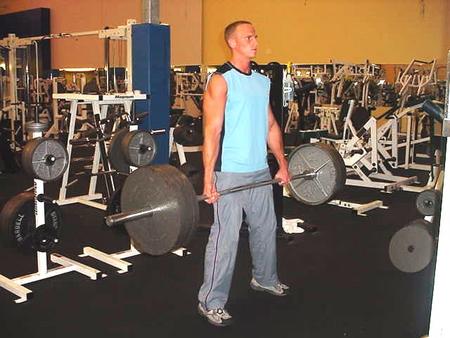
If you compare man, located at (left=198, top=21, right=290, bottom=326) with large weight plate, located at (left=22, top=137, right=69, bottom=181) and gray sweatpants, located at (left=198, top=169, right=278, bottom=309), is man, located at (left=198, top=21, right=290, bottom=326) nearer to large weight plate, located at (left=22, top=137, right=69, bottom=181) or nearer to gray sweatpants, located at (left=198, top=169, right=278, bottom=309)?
gray sweatpants, located at (left=198, top=169, right=278, bottom=309)

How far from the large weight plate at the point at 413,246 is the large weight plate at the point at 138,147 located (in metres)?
1.65

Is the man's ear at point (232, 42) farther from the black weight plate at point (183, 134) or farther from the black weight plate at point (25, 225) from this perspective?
the black weight plate at point (183, 134)

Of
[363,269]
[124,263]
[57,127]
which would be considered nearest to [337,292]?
[363,269]

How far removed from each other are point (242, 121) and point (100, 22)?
39.2 feet

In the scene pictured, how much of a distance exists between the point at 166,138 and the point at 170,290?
7.44 feet

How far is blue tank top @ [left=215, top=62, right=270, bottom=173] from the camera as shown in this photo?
2.49m

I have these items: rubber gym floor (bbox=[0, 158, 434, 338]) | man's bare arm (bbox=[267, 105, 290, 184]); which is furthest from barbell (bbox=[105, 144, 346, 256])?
rubber gym floor (bbox=[0, 158, 434, 338])

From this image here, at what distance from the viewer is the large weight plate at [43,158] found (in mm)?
3029

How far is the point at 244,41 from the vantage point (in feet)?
8.16

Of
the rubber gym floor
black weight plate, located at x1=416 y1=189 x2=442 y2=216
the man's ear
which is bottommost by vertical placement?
the rubber gym floor

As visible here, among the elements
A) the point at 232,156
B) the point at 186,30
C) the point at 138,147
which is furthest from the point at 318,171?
the point at 186,30

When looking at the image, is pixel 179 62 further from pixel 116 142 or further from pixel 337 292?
pixel 337 292

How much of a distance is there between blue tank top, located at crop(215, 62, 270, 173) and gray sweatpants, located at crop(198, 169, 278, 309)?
0.20 ft

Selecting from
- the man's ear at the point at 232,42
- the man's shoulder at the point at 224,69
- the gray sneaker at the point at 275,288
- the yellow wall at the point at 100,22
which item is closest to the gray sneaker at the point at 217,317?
the gray sneaker at the point at 275,288
